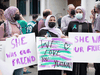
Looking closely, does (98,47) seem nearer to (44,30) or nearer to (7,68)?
(44,30)

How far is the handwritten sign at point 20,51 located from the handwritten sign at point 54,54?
0.16 meters

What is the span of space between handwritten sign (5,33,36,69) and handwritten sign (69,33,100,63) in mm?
894

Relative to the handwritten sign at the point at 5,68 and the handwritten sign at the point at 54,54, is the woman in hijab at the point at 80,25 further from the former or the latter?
the handwritten sign at the point at 5,68

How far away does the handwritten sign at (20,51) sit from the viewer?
12.7ft

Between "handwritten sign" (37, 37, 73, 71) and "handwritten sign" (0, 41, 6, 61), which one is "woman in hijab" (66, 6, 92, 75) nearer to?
"handwritten sign" (37, 37, 73, 71)

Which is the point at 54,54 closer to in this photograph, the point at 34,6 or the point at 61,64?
the point at 61,64

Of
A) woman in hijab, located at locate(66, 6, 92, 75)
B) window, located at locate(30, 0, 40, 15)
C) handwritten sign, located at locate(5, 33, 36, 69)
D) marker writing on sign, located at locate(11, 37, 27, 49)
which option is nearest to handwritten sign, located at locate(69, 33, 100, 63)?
woman in hijab, located at locate(66, 6, 92, 75)

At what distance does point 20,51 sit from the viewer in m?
3.98

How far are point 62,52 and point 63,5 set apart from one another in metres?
13.0

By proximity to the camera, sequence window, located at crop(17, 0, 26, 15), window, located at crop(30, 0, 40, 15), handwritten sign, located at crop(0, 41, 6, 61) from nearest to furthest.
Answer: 1. handwritten sign, located at crop(0, 41, 6, 61)
2. window, located at crop(30, 0, 40, 15)
3. window, located at crop(17, 0, 26, 15)

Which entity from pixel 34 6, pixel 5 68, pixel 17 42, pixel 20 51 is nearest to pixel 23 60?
pixel 20 51

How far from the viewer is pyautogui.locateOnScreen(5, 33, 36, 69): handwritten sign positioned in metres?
3.86

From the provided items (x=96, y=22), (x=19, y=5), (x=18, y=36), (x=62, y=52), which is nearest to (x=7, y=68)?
(x=18, y=36)

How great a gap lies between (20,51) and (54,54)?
63 centimetres
